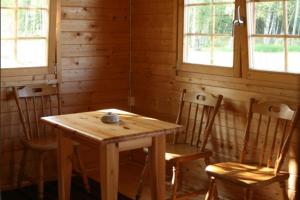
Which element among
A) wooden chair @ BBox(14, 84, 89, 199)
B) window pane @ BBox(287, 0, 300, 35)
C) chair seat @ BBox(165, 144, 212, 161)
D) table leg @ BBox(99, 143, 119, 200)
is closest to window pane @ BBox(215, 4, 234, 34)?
window pane @ BBox(287, 0, 300, 35)

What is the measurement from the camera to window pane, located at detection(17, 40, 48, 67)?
3.70 m

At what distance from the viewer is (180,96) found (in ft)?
12.7

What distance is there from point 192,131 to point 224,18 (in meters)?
0.99

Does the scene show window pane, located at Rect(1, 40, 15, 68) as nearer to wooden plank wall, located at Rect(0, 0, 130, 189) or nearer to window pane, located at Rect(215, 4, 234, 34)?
wooden plank wall, located at Rect(0, 0, 130, 189)

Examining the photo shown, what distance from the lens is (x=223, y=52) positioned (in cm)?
344

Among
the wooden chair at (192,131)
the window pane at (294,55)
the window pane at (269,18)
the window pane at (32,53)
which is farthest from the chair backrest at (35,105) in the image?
the window pane at (294,55)

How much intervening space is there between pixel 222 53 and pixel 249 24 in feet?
1.18

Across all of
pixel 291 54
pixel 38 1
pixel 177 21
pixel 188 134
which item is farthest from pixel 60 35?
pixel 291 54

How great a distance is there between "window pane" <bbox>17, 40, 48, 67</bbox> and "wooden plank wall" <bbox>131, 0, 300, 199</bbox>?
0.97 meters

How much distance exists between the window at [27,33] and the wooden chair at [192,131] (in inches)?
51.1

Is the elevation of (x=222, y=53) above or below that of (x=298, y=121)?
above

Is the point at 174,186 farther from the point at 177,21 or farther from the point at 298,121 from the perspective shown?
the point at 177,21

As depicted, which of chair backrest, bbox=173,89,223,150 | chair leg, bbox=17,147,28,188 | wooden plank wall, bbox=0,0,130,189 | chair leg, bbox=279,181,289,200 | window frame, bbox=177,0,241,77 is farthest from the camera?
wooden plank wall, bbox=0,0,130,189

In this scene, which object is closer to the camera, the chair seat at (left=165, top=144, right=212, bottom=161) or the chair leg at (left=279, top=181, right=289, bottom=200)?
the chair leg at (left=279, top=181, right=289, bottom=200)
